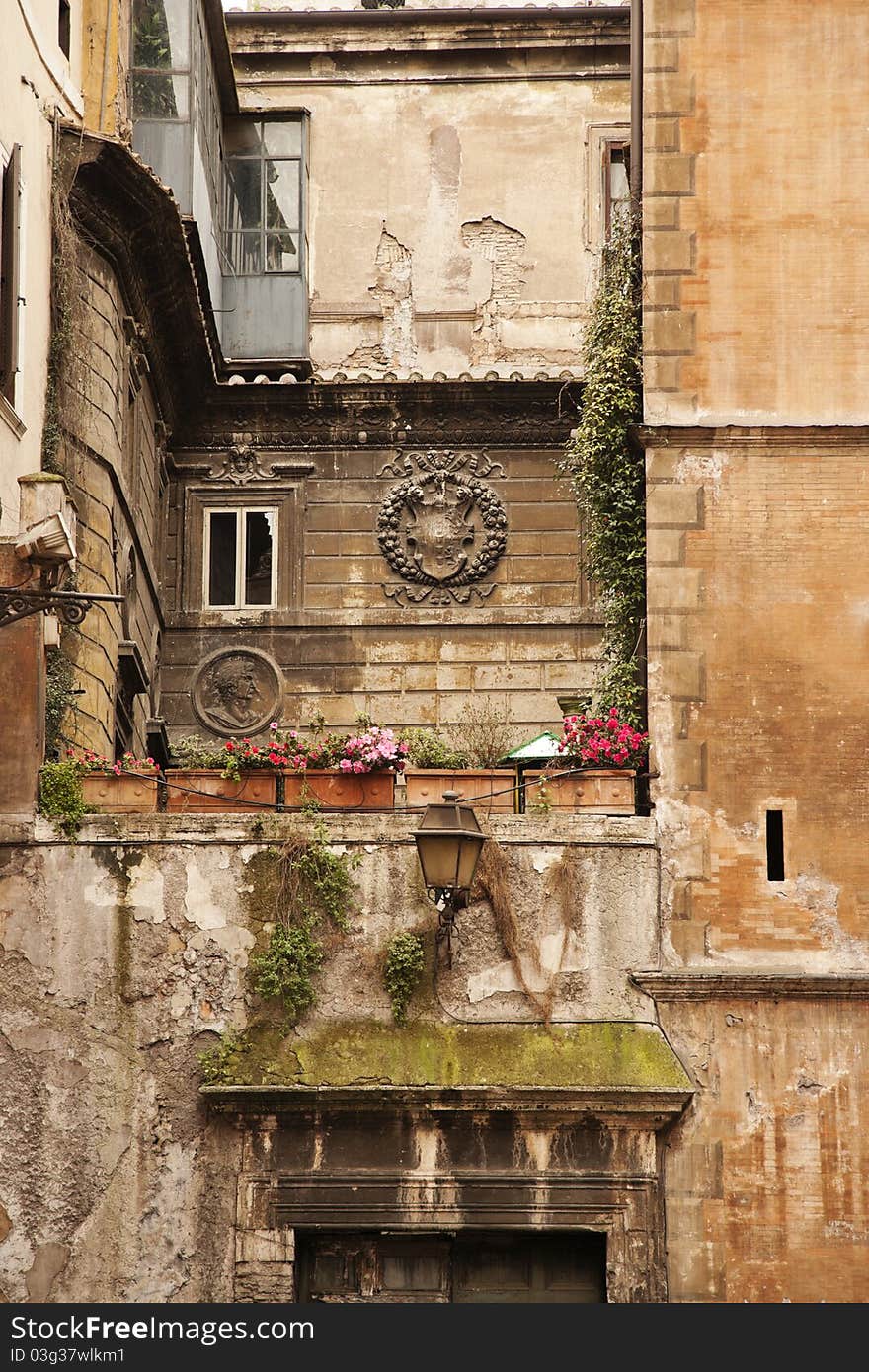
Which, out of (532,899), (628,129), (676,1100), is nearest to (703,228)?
(532,899)

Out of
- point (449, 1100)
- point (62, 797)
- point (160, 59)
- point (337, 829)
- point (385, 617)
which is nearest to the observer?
point (449, 1100)

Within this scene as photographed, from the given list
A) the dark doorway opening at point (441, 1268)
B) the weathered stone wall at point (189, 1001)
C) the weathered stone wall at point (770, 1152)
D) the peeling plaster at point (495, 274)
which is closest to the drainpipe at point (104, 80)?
the peeling plaster at point (495, 274)

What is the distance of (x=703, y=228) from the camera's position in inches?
683

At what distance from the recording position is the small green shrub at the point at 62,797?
15883 mm

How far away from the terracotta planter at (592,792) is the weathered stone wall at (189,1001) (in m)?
0.19

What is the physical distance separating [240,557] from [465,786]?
8.16 meters

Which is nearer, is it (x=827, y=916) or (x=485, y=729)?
(x=827, y=916)

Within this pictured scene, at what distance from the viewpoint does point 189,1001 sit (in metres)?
15.7

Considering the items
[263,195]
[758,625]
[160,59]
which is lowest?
[758,625]

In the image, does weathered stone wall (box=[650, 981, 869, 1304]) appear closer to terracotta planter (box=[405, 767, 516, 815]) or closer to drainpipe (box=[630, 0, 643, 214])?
terracotta planter (box=[405, 767, 516, 815])

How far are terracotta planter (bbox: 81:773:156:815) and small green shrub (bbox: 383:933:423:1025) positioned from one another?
1.98 metres

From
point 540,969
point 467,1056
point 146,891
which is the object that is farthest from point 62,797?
point 540,969

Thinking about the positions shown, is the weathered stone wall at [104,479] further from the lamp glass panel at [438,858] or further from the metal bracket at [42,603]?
the lamp glass panel at [438,858]

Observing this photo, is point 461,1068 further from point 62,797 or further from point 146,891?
point 62,797
